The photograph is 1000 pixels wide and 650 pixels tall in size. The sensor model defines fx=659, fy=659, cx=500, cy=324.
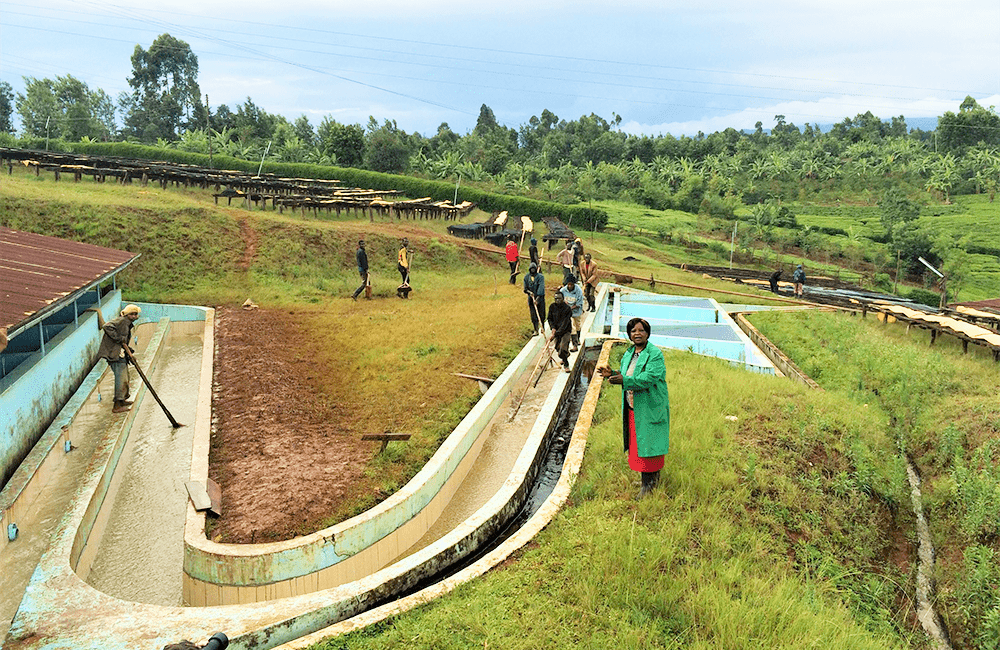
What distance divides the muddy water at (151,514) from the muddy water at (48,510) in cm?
51

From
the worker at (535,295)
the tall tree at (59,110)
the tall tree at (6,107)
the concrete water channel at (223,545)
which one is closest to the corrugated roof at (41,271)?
the concrete water channel at (223,545)

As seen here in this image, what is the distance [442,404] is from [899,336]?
13.5 meters

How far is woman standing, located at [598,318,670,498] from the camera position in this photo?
5.84 meters

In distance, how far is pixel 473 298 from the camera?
18.4 metres

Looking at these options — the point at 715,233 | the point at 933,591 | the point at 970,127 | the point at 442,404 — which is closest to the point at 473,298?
the point at 442,404

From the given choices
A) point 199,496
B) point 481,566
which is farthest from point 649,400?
point 199,496

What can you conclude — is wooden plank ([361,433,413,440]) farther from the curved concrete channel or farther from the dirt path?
the curved concrete channel

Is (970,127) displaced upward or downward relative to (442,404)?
upward

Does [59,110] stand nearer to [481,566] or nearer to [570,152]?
[570,152]

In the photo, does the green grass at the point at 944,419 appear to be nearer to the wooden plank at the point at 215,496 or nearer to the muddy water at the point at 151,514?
the wooden plank at the point at 215,496

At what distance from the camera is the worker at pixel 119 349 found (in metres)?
9.73

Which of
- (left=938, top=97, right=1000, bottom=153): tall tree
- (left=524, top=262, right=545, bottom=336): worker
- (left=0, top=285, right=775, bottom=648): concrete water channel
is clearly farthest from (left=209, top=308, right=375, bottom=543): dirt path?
(left=938, top=97, right=1000, bottom=153): tall tree

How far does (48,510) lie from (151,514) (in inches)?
40.0

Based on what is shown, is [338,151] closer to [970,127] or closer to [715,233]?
[715,233]
